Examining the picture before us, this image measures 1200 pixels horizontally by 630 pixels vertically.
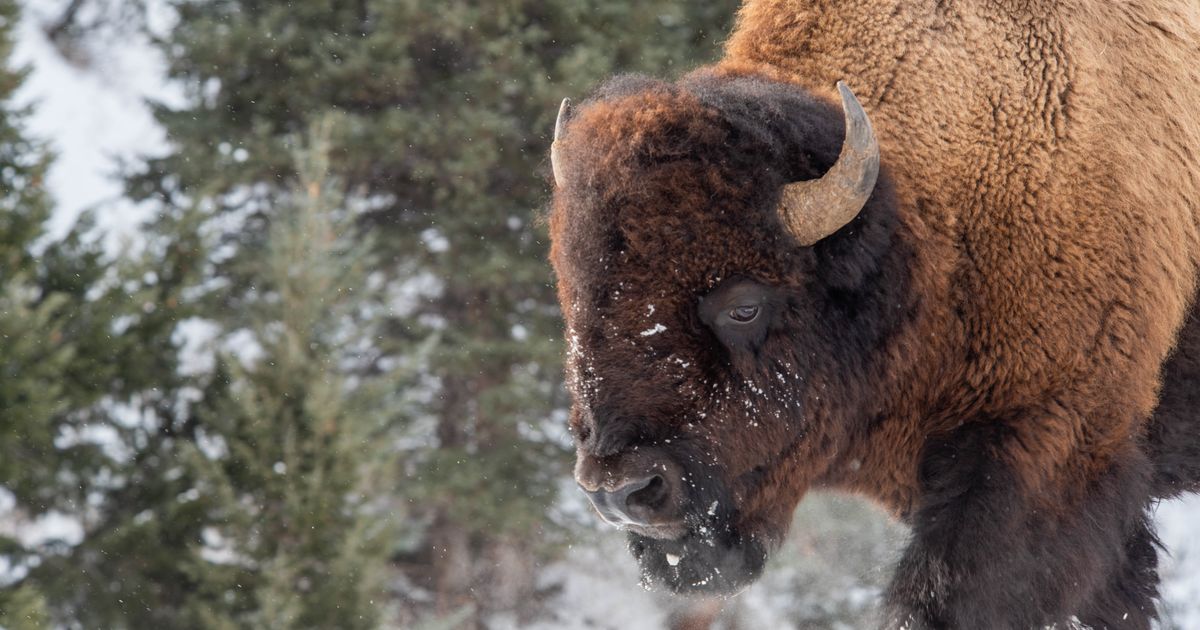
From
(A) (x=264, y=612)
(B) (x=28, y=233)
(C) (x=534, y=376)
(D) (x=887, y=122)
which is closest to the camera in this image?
(D) (x=887, y=122)

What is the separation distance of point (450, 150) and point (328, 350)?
2280 mm

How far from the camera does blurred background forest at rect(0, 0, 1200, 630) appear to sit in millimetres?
7527

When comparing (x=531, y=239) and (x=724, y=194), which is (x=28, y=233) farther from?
(x=724, y=194)

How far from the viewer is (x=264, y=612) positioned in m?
6.95

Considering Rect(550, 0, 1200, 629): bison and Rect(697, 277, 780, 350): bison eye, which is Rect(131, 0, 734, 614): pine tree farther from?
Rect(697, 277, 780, 350): bison eye

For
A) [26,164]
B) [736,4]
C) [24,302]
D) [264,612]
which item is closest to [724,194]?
[264,612]

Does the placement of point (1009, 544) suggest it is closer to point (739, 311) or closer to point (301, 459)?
point (739, 311)

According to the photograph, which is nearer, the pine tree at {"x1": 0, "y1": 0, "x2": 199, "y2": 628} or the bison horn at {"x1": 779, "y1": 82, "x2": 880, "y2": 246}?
the bison horn at {"x1": 779, "y1": 82, "x2": 880, "y2": 246}

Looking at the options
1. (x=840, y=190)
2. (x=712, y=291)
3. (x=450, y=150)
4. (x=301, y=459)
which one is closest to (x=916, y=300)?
(x=840, y=190)

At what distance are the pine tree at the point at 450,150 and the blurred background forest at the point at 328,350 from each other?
31 mm

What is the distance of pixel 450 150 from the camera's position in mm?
9328

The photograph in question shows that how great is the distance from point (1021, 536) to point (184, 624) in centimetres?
622

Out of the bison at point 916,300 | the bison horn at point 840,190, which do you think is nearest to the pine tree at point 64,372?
the bison at point 916,300

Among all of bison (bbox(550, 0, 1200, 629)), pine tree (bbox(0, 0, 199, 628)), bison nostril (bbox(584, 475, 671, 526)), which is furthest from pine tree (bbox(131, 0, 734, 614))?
bison nostril (bbox(584, 475, 671, 526))
